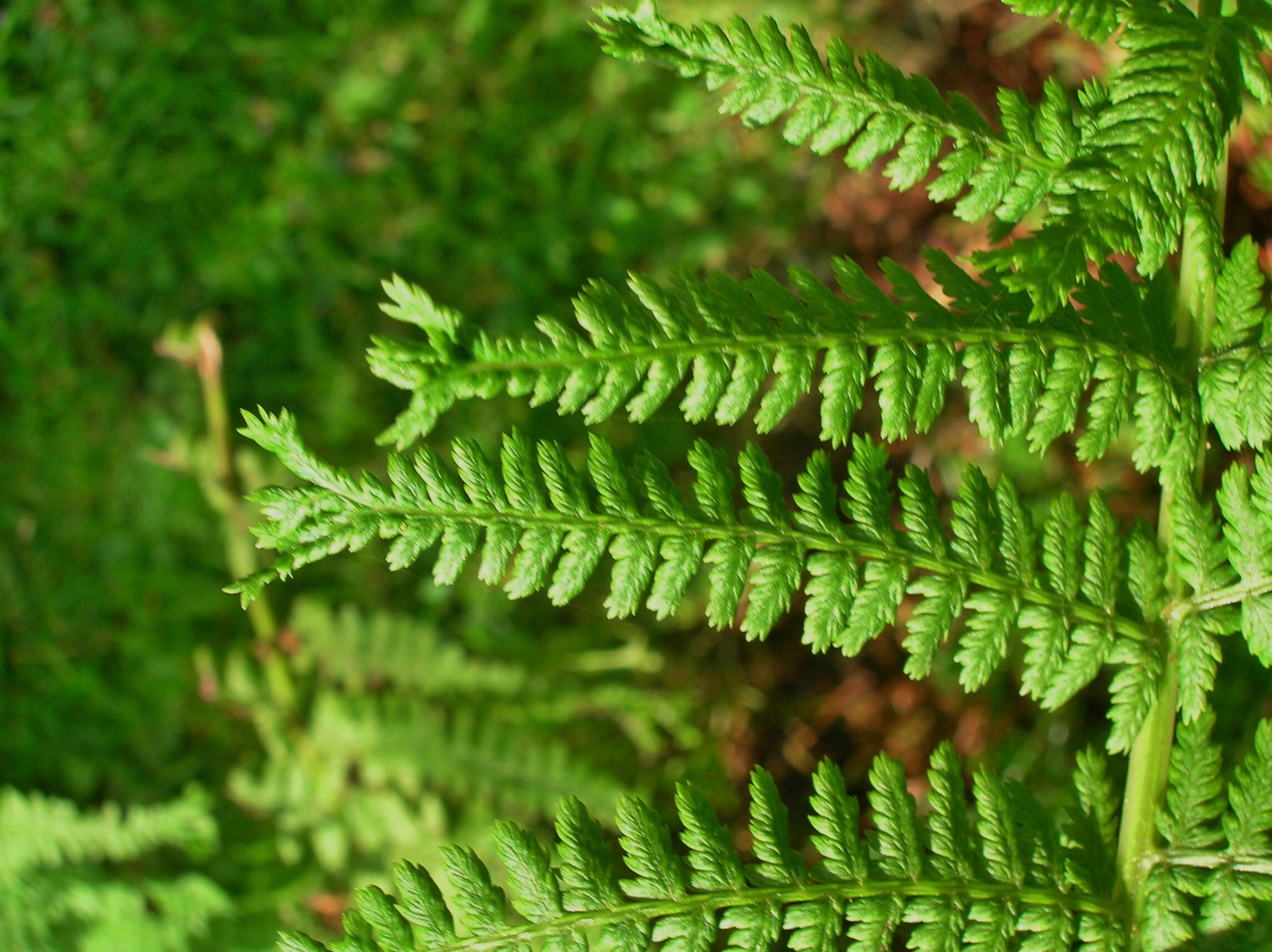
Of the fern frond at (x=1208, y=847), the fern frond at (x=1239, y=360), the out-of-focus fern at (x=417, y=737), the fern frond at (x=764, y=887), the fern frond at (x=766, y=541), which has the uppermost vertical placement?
the fern frond at (x=1239, y=360)

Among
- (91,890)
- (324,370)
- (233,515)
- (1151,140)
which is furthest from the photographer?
(324,370)

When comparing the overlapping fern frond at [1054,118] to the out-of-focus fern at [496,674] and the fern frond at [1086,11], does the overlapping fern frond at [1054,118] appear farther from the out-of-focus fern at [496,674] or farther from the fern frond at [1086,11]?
the out-of-focus fern at [496,674]

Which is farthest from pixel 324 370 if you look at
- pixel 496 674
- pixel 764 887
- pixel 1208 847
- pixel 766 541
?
pixel 1208 847

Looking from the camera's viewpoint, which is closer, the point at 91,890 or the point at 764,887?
the point at 764,887

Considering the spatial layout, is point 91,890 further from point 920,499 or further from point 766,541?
point 920,499

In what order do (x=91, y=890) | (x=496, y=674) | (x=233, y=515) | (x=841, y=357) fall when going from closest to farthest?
(x=841, y=357) → (x=91, y=890) → (x=496, y=674) → (x=233, y=515)

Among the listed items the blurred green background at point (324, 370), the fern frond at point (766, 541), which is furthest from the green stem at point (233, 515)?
the fern frond at point (766, 541)
